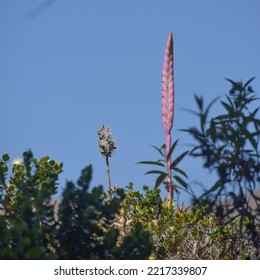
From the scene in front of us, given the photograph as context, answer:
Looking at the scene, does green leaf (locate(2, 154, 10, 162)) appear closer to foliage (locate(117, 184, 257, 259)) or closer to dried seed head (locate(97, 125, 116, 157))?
foliage (locate(117, 184, 257, 259))

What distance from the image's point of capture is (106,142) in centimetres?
815

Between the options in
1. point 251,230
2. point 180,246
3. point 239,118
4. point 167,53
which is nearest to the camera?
point 239,118

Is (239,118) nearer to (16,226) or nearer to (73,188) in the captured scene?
(73,188)

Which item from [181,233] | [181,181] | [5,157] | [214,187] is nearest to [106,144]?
[181,233]

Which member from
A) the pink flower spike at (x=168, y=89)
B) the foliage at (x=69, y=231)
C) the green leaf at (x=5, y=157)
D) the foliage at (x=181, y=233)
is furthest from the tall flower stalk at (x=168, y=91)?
the foliage at (x=69, y=231)

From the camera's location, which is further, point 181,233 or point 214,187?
point 181,233

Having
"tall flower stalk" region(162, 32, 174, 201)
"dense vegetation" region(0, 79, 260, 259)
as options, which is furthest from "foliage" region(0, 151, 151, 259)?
"tall flower stalk" region(162, 32, 174, 201)

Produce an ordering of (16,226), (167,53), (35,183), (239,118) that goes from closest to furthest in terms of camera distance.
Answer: (16,226), (239,118), (35,183), (167,53)

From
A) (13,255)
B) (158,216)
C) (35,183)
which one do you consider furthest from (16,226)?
(158,216)

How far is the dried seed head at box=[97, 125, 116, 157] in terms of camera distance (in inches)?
319

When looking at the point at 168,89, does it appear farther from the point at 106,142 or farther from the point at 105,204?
the point at 105,204

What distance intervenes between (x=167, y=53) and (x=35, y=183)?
11.7ft
